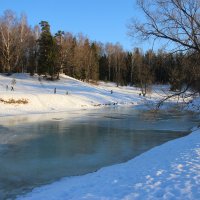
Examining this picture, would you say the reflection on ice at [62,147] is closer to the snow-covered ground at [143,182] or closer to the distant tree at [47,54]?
the snow-covered ground at [143,182]

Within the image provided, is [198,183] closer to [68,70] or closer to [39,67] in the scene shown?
[39,67]

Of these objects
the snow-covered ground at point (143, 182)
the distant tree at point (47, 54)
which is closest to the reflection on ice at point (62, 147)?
the snow-covered ground at point (143, 182)

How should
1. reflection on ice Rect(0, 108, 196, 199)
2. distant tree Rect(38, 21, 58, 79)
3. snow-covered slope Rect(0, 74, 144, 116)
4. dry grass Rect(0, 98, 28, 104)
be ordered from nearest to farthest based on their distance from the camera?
1. reflection on ice Rect(0, 108, 196, 199)
2. dry grass Rect(0, 98, 28, 104)
3. snow-covered slope Rect(0, 74, 144, 116)
4. distant tree Rect(38, 21, 58, 79)

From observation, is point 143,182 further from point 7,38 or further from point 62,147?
point 7,38

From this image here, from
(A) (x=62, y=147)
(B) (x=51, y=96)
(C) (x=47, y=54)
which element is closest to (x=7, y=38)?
(C) (x=47, y=54)

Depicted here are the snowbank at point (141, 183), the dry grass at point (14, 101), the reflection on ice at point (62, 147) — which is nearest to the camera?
the snowbank at point (141, 183)

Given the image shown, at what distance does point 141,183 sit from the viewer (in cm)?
917

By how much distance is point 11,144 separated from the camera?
18.9 m

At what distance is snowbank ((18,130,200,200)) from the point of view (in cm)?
827

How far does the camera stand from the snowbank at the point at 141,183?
8.27 m

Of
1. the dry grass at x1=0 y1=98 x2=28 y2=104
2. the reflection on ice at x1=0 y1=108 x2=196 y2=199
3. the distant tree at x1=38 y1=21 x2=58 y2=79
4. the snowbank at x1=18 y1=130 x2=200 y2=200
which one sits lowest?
the reflection on ice at x1=0 y1=108 x2=196 y2=199

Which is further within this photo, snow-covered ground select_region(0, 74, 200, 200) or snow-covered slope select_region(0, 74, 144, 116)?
snow-covered slope select_region(0, 74, 144, 116)

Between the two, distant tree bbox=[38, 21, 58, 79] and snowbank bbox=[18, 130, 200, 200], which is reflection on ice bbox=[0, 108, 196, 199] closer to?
snowbank bbox=[18, 130, 200, 200]

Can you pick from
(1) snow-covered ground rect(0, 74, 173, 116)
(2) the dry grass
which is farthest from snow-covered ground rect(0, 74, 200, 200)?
(2) the dry grass
